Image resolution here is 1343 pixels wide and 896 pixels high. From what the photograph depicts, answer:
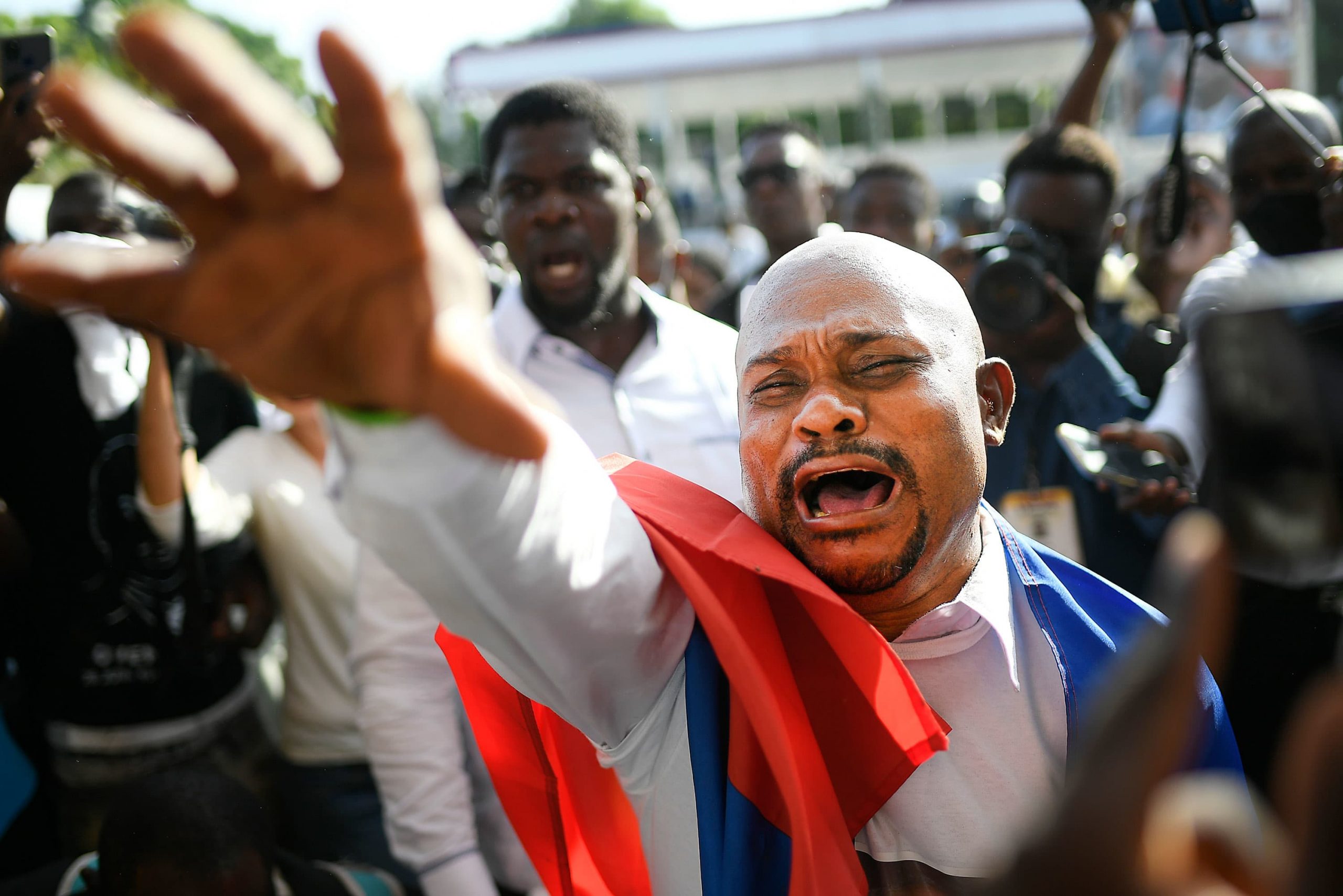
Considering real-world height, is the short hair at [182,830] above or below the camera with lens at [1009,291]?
below

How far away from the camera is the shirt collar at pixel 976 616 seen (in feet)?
5.18

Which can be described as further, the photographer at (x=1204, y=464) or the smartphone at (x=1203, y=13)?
the smartphone at (x=1203, y=13)

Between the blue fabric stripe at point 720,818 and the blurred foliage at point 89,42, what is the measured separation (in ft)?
2.94

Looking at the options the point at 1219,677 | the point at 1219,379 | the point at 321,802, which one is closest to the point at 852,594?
the point at 1219,379

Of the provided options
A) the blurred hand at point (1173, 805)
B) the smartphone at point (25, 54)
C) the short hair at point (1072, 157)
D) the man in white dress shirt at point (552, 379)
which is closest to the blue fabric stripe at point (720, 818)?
the blurred hand at point (1173, 805)

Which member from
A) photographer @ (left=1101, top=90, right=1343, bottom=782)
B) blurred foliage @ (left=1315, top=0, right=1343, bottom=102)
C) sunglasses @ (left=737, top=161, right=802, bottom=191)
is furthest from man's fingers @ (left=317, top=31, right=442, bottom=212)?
blurred foliage @ (left=1315, top=0, right=1343, bottom=102)

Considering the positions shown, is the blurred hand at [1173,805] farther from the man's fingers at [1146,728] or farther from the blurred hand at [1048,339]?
the blurred hand at [1048,339]

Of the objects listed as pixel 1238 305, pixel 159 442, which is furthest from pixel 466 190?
pixel 1238 305

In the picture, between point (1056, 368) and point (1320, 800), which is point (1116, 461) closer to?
point (1056, 368)

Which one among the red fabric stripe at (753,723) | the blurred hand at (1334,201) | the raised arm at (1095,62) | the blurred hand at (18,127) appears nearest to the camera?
the red fabric stripe at (753,723)

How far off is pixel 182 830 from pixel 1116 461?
2264 mm

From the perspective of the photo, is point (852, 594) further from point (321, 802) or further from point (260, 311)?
point (321, 802)

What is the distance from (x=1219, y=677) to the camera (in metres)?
2.37

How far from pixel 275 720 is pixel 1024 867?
3059mm
